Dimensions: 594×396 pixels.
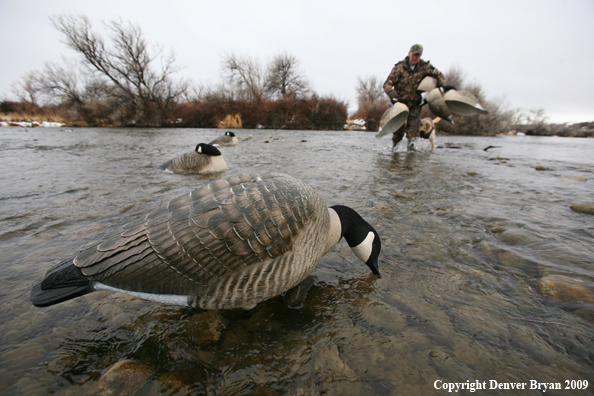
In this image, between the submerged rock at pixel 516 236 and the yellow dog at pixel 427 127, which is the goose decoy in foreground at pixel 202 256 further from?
the yellow dog at pixel 427 127

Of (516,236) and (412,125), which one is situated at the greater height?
(412,125)

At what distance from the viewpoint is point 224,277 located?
178cm

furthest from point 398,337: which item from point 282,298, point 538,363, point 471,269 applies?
point 471,269

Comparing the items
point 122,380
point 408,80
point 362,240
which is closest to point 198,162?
point 362,240

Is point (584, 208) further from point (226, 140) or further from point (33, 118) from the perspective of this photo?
point (33, 118)

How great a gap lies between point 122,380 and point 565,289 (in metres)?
3.40

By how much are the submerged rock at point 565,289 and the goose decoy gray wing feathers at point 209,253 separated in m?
2.16

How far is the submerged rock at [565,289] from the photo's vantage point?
6.81ft

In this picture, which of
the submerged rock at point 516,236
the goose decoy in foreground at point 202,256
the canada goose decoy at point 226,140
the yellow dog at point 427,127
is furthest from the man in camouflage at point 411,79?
the goose decoy in foreground at point 202,256

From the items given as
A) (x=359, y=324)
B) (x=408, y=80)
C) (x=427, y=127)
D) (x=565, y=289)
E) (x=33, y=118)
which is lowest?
(x=359, y=324)

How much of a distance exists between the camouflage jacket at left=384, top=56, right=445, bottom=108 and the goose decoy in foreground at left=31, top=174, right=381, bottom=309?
926cm

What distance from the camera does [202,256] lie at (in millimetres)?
1731

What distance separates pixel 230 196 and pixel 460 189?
530 centimetres

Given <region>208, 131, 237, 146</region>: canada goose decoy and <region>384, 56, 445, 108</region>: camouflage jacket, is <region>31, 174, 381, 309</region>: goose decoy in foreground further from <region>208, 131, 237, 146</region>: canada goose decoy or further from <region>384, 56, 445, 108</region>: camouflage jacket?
<region>208, 131, 237, 146</region>: canada goose decoy
